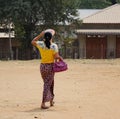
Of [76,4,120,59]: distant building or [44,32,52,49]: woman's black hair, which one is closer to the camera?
[44,32,52,49]: woman's black hair

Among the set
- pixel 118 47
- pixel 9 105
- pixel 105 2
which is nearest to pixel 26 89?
pixel 9 105

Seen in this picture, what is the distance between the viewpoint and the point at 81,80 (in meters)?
18.4

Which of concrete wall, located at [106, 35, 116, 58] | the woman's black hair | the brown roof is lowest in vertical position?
concrete wall, located at [106, 35, 116, 58]

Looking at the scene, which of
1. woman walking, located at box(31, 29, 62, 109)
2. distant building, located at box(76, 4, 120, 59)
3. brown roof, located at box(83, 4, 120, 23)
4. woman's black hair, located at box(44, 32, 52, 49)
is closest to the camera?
woman's black hair, located at box(44, 32, 52, 49)

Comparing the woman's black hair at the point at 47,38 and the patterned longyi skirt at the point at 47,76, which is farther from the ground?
the woman's black hair at the point at 47,38

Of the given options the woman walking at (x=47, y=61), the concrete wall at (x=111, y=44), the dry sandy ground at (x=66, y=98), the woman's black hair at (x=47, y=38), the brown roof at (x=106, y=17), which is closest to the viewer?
the dry sandy ground at (x=66, y=98)

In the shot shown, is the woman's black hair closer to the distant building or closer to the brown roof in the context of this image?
the distant building

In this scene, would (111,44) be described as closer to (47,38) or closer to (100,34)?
(100,34)

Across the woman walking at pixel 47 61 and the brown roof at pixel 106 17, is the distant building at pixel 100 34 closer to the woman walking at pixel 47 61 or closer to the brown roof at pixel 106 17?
the brown roof at pixel 106 17

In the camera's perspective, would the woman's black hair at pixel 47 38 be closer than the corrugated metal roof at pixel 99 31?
Yes

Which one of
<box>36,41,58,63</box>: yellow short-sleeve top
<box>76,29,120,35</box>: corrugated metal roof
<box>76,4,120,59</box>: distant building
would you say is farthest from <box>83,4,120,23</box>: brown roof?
<box>36,41,58,63</box>: yellow short-sleeve top

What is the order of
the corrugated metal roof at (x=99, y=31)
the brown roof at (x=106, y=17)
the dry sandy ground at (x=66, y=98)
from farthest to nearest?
the brown roof at (x=106, y=17)
the corrugated metal roof at (x=99, y=31)
the dry sandy ground at (x=66, y=98)

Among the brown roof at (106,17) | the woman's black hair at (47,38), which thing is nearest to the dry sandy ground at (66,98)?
the woman's black hair at (47,38)

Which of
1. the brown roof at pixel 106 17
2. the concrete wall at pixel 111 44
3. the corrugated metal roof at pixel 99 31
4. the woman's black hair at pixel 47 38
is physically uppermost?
the brown roof at pixel 106 17
